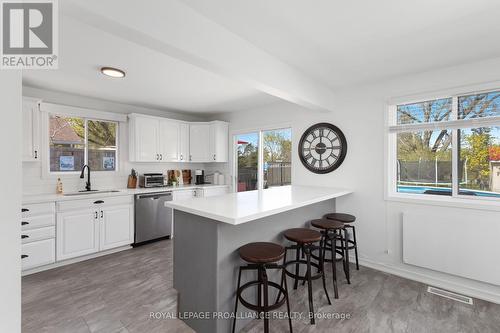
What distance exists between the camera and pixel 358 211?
10.5ft

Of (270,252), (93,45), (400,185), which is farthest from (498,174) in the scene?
(93,45)

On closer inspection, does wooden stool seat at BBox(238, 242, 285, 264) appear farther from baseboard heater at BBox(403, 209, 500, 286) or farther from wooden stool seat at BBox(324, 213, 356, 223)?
baseboard heater at BBox(403, 209, 500, 286)

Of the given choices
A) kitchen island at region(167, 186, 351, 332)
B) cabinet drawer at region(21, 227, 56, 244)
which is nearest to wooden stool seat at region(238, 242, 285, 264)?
kitchen island at region(167, 186, 351, 332)

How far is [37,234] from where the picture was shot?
2.83 m

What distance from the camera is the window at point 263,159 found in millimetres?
4184

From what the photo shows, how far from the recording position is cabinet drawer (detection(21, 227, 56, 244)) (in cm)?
276

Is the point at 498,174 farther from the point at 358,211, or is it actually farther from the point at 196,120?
the point at 196,120

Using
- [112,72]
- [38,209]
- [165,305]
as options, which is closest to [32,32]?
[112,72]

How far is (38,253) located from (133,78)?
95.9 inches

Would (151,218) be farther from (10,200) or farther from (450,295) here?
(450,295)

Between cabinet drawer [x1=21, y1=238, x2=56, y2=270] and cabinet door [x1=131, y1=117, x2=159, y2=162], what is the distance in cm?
170

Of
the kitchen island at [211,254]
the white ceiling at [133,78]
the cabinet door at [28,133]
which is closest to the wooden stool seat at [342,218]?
the kitchen island at [211,254]

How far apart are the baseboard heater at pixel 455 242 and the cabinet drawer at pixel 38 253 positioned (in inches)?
172

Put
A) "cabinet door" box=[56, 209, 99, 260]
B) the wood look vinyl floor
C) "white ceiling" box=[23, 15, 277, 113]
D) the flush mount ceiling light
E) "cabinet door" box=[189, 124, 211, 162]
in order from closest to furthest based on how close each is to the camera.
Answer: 1. the wood look vinyl floor
2. "white ceiling" box=[23, 15, 277, 113]
3. the flush mount ceiling light
4. "cabinet door" box=[56, 209, 99, 260]
5. "cabinet door" box=[189, 124, 211, 162]
